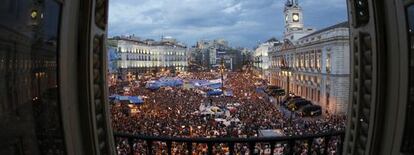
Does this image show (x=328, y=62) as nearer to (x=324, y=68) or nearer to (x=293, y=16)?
(x=324, y=68)

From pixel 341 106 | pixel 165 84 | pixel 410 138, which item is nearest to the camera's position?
pixel 410 138

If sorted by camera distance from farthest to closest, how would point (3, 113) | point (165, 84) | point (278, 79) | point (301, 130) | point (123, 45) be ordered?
point (123, 45)
point (278, 79)
point (165, 84)
point (301, 130)
point (3, 113)

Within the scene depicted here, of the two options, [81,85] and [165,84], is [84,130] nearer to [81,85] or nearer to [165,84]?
[81,85]

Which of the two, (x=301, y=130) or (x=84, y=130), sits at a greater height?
(x=84, y=130)

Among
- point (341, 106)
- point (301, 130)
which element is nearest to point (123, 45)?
point (341, 106)

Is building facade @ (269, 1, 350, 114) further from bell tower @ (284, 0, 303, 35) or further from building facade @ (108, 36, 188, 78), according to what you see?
building facade @ (108, 36, 188, 78)

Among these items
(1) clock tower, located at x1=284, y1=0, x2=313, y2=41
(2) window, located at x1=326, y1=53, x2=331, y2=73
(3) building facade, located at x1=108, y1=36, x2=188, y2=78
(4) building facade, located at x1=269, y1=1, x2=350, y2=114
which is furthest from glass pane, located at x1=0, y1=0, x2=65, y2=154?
(3) building facade, located at x1=108, y1=36, x2=188, y2=78


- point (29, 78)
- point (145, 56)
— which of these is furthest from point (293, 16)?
point (29, 78)

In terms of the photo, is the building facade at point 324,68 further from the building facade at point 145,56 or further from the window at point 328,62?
the building facade at point 145,56
